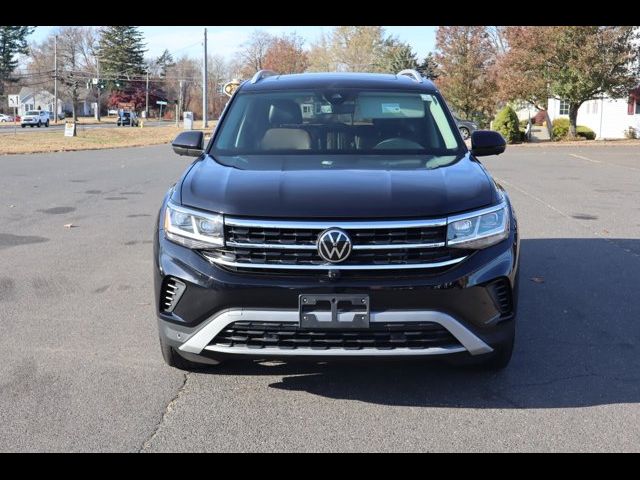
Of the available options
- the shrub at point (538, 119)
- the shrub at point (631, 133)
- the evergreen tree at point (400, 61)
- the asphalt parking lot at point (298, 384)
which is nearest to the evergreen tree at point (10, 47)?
the evergreen tree at point (400, 61)

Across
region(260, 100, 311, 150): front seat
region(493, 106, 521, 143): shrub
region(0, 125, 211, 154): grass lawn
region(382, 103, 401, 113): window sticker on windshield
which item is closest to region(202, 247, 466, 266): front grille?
region(260, 100, 311, 150): front seat

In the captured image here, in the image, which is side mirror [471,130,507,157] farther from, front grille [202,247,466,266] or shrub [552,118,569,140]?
shrub [552,118,569,140]

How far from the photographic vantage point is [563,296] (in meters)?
6.25

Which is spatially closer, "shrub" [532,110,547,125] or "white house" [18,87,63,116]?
"shrub" [532,110,547,125]

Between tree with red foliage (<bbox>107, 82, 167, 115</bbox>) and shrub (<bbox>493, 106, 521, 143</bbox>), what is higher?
tree with red foliage (<bbox>107, 82, 167, 115</bbox>)

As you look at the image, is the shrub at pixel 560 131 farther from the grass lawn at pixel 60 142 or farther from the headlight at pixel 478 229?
the headlight at pixel 478 229

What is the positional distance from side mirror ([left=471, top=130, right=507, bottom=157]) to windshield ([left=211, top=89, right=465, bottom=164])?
22 centimetres

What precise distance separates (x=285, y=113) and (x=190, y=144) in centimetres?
73

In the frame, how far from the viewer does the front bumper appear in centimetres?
367

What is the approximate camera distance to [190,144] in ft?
17.8

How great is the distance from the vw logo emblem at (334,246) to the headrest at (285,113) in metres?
1.90

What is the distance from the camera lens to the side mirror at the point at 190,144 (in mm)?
5430
